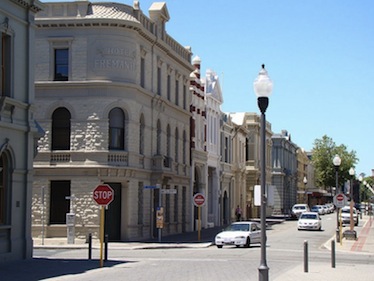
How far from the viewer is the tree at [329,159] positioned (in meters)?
112

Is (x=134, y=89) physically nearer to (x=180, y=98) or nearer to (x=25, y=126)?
(x=180, y=98)

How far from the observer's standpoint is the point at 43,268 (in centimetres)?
2370

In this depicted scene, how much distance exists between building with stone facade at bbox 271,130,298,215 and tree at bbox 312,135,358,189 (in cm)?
430

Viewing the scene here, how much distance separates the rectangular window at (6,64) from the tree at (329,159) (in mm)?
90541

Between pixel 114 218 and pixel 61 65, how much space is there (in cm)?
881

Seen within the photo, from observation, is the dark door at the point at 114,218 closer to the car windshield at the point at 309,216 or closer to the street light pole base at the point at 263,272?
the car windshield at the point at 309,216

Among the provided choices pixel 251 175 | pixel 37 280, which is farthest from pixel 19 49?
pixel 251 175

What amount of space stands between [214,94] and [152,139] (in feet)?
64.2

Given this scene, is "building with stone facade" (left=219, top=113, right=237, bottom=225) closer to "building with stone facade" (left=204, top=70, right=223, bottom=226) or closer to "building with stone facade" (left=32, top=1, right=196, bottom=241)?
"building with stone facade" (left=204, top=70, right=223, bottom=226)

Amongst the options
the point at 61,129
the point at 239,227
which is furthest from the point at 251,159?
the point at 239,227

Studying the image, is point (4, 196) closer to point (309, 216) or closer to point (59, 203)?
point (59, 203)

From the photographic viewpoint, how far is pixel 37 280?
19984mm

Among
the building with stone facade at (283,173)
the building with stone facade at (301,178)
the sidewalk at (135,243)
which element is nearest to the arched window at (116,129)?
the sidewalk at (135,243)

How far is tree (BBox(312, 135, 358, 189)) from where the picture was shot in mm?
112500
